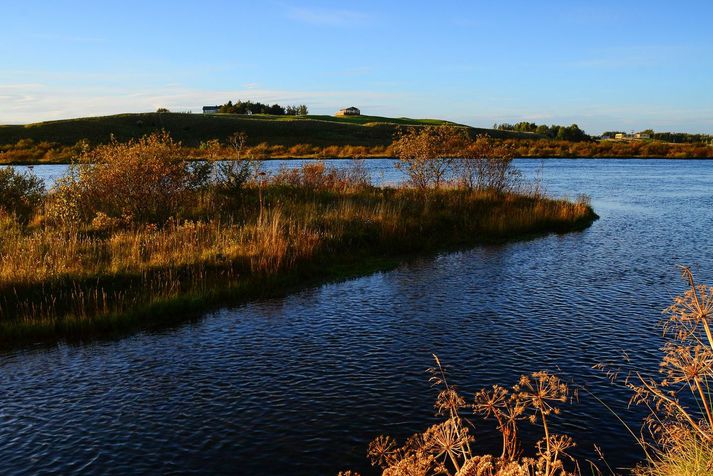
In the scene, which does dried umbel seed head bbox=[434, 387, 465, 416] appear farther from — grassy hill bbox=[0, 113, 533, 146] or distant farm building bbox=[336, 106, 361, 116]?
distant farm building bbox=[336, 106, 361, 116]

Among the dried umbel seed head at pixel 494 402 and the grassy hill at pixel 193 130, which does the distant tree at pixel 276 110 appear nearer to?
the grassy hill at pixel 193 130

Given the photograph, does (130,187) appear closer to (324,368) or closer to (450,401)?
(324,368)

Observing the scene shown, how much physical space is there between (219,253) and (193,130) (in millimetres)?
88594

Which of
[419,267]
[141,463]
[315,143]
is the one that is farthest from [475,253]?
[315,143]

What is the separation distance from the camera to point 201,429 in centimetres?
931

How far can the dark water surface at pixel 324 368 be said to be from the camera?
8.77 metres

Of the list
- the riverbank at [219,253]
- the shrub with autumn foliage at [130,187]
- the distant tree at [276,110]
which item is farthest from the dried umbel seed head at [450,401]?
the distant tree at [276,110]

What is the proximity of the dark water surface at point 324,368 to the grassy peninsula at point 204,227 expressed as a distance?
1401 millimetres

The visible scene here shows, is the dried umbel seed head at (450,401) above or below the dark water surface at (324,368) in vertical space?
above

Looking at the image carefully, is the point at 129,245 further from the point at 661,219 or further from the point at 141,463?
the point at 661,219

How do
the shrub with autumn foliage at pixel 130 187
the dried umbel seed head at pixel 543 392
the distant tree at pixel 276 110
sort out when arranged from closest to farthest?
the dried umbel seed head at pixel 543 392, the shrub with autumn foliage at pixel 130 187, the distant tree at pixel 276 110

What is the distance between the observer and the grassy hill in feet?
289

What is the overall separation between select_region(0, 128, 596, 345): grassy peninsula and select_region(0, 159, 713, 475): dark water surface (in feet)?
4.60

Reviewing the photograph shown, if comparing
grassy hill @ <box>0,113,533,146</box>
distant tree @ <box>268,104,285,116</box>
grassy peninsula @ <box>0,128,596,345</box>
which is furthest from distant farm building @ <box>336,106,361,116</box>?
grassy peninsula @ <box>0,128,596,345</box>
